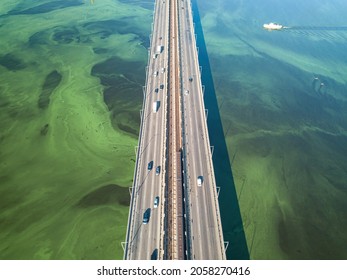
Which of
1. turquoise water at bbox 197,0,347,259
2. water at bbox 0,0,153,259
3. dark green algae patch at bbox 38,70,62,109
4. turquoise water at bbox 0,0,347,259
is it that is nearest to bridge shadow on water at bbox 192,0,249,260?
turquoise water at bbox 0,0,347,259

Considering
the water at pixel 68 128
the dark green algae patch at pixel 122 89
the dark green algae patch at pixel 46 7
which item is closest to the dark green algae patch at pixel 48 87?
the water at pixel 68 128

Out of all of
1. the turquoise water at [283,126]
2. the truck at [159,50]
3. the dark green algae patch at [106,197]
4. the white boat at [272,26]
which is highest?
the white boat at [272,26]

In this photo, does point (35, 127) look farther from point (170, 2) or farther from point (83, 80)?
point (170, 2)

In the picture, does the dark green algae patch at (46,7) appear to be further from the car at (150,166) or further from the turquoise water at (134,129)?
the car at (150,166)

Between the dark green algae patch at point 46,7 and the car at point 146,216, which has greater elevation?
the dark green algae patch at point 46,7

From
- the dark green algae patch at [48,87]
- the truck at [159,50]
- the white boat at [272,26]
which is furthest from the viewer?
the white boat at [272,26]

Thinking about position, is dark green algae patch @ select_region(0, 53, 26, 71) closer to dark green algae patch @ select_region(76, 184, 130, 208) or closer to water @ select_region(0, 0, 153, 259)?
water @ select_region(0, 0, 153, 259)

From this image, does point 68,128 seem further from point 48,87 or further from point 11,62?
point 11,62
